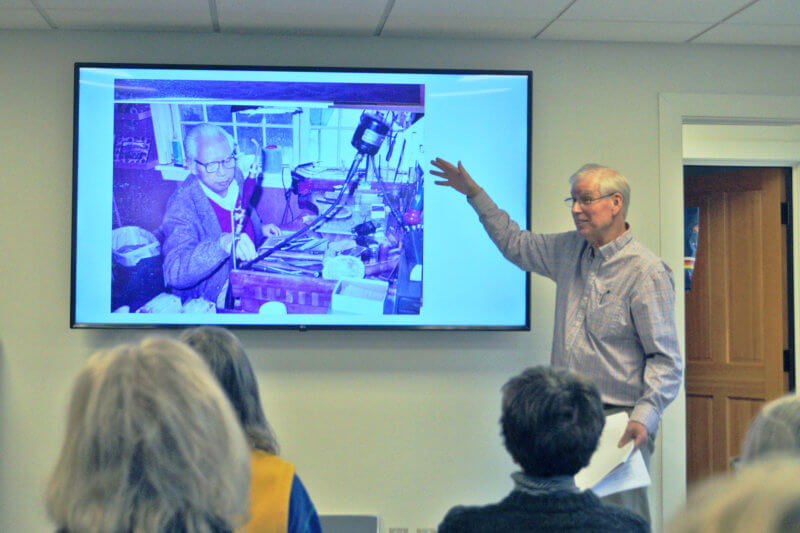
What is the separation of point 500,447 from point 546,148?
1.33 metres

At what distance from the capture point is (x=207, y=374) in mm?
1149

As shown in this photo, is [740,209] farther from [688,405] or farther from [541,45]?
[541,45]

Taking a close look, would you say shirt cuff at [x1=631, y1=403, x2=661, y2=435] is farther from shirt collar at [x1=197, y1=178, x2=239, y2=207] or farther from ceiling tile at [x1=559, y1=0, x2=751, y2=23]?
shirt collar at [x1=197, y1=178, x2=239, y2=207]

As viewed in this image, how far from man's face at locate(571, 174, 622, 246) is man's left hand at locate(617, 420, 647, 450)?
0.64m

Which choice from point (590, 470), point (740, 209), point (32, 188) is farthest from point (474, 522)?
point (740, 209)

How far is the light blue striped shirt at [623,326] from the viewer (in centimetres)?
275

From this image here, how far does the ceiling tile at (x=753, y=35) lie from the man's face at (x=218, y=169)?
2.14 metres

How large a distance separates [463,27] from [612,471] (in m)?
1.98

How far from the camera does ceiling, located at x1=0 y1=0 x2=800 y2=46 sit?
335 centimetres

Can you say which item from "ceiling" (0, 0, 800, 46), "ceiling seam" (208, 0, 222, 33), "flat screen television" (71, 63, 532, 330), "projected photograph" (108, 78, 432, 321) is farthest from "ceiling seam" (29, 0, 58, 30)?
"ceiling seam" (208, 0, 222, 33)

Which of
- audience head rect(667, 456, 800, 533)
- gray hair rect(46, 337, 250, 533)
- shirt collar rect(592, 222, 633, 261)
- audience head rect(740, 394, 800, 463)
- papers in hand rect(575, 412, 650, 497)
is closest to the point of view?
audience head rect(667, 456, 800, 533)

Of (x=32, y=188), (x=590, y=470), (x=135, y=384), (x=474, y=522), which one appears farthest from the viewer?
(x=32, y=188)

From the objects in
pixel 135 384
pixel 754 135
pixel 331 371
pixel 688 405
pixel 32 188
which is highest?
pixel 754 135

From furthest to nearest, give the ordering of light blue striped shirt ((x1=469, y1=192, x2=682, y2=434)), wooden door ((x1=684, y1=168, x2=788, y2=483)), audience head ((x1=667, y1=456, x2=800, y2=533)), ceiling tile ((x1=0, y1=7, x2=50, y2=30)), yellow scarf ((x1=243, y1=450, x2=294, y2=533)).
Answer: wooden door ((x1=684, y1=168, x2=788, y2=483)) → ceiling tile ((x1=0, y1=7, x2=50, y2=30)) → light blue striped shirt ((x1=469, y1=192, x2=682, y2=434)) → yellow scarf ((x1=243, y1=450, x2=294, y2=533)) → audience head ((x1=667, y1=456, x2=800, y2=533))
